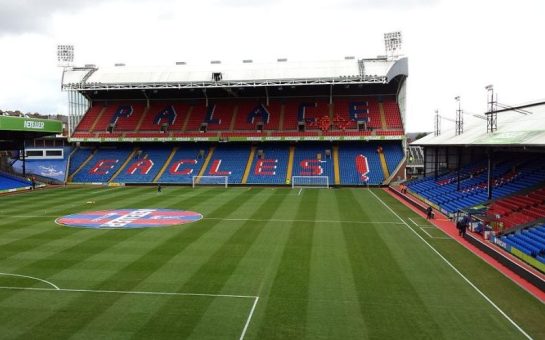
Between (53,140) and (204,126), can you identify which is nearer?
(204,126)

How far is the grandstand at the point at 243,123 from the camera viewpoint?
54188 millimetres

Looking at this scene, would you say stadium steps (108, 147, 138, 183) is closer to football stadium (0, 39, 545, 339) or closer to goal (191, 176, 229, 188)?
football stadium (0, 39, 545, 339)

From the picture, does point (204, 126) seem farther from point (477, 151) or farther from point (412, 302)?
point (412, 302)

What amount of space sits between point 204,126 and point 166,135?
17.6 ft

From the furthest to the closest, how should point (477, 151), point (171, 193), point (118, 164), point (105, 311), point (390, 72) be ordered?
point (118, 164) < point (390, 72) < point (171, 193) < point (477, 151) < point (105, 311)

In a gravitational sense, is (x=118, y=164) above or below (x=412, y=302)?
above

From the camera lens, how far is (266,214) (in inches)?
1232

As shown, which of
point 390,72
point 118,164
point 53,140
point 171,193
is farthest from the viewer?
point 53,140

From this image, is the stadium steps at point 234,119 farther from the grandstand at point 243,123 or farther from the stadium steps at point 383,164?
the stadium steps at point 383,164

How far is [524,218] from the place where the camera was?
23438 millimetres

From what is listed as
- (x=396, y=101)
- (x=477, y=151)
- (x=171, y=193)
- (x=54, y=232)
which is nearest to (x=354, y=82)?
(x=396, y=101)

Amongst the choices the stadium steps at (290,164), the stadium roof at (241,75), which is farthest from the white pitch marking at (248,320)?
the stadium roof at (241,75)

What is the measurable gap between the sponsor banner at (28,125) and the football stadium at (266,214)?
6.8 inches

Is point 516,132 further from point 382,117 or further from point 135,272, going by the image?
point 382,117
